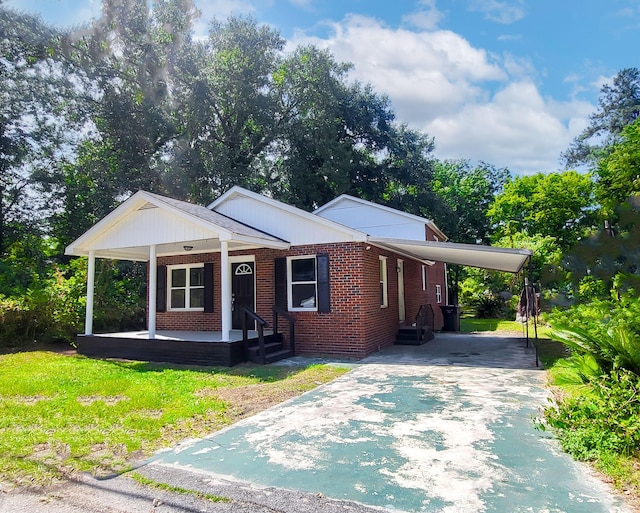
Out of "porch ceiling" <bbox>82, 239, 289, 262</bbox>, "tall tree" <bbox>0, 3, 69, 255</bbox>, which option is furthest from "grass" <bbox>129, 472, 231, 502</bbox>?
"tall tree" <bbox>0, 3, 69, 255</bbox>

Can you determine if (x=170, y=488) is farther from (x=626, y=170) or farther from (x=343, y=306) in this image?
(x=626, y=170)

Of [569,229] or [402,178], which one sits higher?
[402,178]

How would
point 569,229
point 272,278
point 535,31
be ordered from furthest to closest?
point 569,229 < point 272,278 < point 535,31

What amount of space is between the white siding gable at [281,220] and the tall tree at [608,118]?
27.9 meters

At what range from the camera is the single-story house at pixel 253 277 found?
9.33 meters

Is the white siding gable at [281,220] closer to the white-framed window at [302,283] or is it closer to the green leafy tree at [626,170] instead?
the white-framed window at [302,283]

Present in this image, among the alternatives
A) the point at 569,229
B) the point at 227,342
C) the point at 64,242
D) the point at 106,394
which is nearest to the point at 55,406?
the point at 106,394

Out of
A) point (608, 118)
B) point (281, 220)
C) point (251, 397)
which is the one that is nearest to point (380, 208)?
point (281, 220)

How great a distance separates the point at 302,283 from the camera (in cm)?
1049

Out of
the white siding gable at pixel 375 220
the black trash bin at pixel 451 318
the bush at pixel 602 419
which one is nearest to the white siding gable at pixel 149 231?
the bush at pixel 602 419

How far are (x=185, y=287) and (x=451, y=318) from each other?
1058 centimetres

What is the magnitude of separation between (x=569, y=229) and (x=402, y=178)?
12.3 metres

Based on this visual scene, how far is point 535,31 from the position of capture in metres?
10.1

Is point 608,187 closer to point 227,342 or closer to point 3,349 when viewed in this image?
point 227,342
